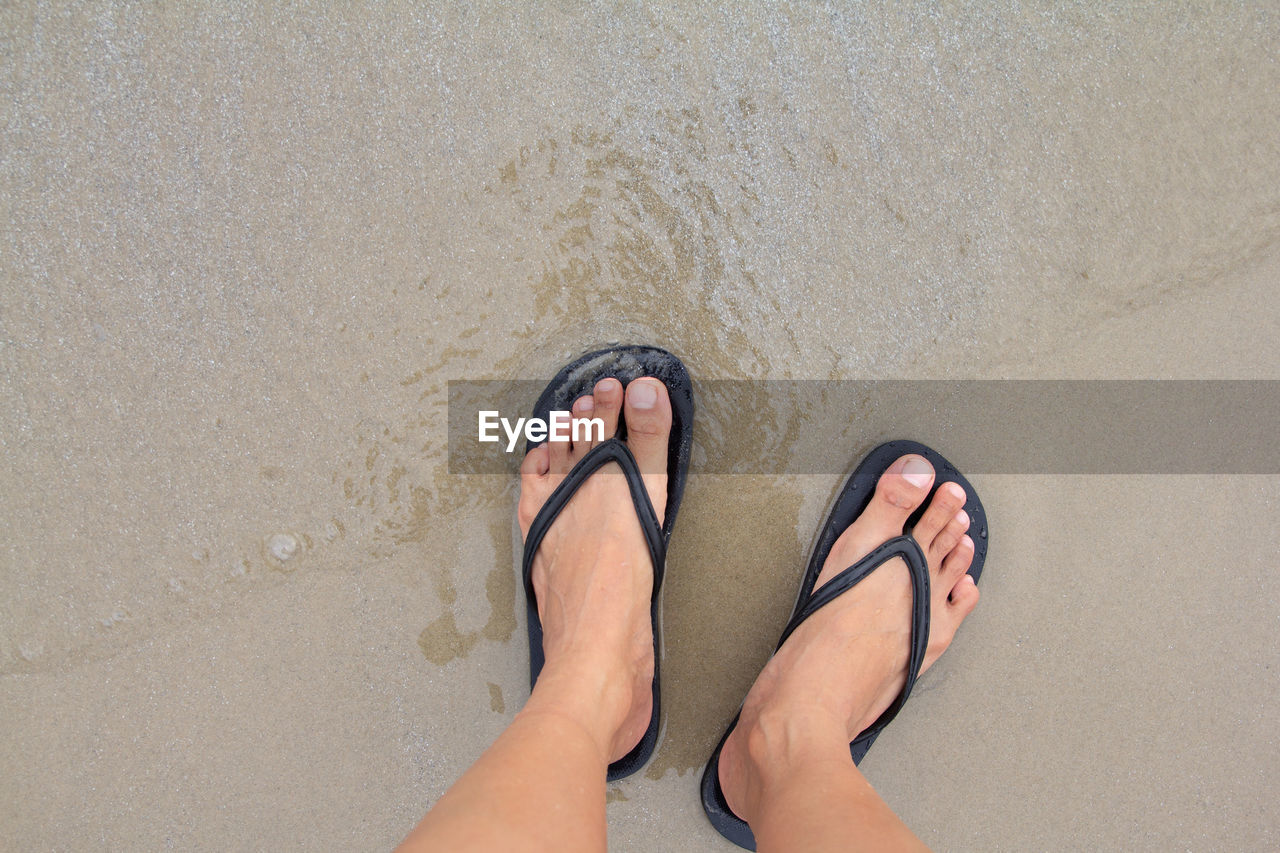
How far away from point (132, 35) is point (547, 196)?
879 millimetres

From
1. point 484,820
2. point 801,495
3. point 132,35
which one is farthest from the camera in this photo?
point 801,495

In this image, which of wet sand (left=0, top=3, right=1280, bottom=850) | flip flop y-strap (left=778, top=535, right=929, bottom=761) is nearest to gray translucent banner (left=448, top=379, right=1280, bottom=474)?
wet sand (left=0, top=3, right=1280, bottom=850)

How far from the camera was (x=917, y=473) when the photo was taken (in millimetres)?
1438

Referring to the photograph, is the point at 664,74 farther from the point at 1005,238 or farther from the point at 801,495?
the point at 801,495

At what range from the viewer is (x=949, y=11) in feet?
4.68

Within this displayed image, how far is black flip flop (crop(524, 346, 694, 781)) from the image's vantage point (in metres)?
1.41

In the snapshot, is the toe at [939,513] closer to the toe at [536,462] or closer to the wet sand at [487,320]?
the wet sand at [487,320]

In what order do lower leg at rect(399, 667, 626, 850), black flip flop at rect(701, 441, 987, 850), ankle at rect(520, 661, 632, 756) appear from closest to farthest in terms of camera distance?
lower leg at rect(399, 667, 626, 850) < ankle at rect(520, 661, 632, 756) < black flip flop at rect(701, 441, 987, 850)

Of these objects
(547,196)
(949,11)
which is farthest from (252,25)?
(949,11)

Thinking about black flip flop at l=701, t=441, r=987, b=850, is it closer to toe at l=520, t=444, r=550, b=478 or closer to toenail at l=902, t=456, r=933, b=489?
toenail at l=902, t=456, r=933, b=489

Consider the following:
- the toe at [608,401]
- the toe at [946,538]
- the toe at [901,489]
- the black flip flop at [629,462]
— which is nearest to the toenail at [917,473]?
the toe at [901,489]

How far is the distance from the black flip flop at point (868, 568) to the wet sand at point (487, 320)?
0.24 feet

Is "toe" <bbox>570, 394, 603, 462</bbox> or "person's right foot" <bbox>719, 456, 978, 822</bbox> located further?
"toe" <bbox>570, 394, 603, 462</bbox>

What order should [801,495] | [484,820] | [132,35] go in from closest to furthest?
[484,820] < [132,35] < [801,495]
